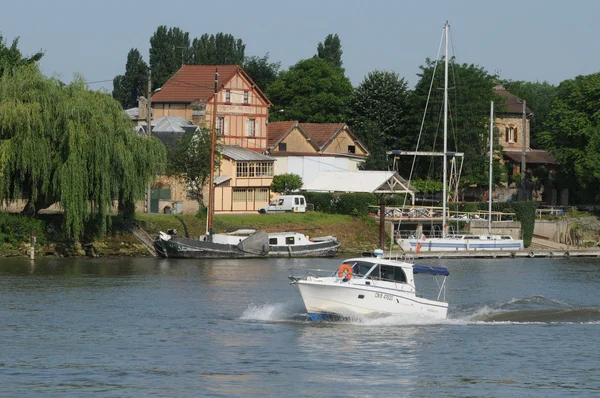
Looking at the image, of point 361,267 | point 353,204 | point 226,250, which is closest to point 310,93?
point 353,204

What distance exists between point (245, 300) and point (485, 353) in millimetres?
14660

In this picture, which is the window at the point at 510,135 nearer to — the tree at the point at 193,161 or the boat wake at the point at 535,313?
the tree at the point at 193,161

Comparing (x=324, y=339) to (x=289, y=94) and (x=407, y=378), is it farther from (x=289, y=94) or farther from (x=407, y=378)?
(x=289, y=94)

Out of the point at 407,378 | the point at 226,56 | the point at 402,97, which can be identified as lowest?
the point at 407,378

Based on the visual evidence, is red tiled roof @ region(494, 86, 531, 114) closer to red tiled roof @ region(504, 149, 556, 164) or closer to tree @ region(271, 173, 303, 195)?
red tiled roof @ region(504, 149, 556, 164)

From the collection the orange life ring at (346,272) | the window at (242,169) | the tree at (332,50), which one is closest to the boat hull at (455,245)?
the window at (242,169)

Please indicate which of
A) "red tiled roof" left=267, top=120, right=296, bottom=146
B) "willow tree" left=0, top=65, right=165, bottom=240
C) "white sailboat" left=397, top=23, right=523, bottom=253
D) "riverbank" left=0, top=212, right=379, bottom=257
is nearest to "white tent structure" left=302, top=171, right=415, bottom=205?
"riverbank" left=0, top=212, right=379, bottom=257

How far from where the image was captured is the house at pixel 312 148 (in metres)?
104

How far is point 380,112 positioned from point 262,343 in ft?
262

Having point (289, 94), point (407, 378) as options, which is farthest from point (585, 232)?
point (407, 378)

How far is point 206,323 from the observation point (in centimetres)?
4306

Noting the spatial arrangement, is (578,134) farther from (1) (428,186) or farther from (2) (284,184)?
(2) (284,184)

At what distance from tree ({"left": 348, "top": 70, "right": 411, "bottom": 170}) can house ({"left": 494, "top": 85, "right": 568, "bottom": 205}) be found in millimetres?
10552

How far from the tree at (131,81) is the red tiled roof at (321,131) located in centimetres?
4848
